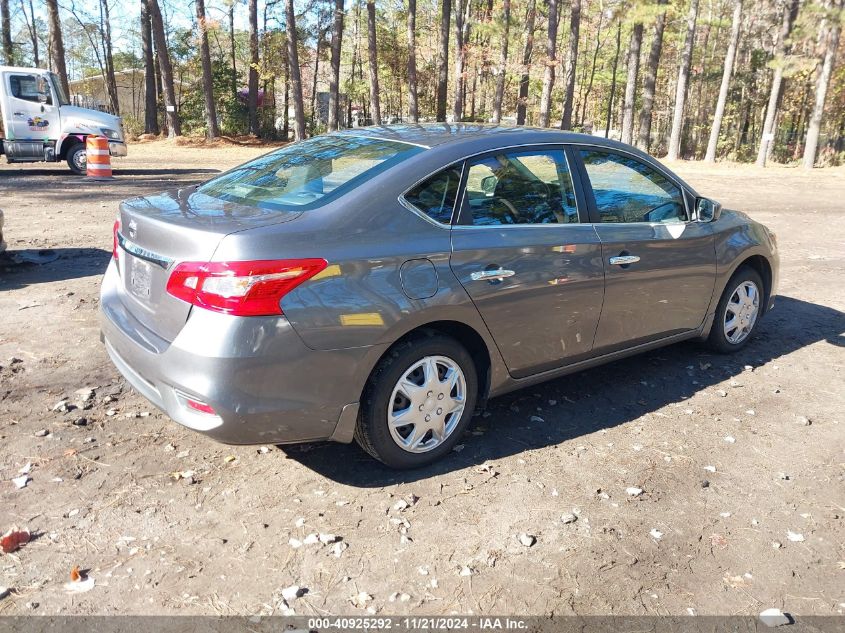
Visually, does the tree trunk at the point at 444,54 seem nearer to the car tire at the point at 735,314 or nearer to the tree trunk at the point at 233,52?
the tree trunk at the point at 233,52

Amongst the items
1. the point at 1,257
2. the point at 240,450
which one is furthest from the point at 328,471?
the point at 1,257

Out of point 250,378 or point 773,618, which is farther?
point 250,378

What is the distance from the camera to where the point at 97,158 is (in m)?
16.6

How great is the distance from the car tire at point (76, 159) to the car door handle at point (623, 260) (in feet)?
56.0

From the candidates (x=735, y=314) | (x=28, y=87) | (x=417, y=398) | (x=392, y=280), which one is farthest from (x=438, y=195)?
(x=28, y=87)

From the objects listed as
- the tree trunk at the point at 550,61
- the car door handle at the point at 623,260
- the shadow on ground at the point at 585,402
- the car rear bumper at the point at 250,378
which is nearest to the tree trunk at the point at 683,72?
the tree trunk at the point at 550,61

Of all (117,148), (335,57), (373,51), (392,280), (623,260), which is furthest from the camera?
(373,51)

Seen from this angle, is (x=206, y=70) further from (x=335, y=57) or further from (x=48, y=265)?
(x=48, y=265)

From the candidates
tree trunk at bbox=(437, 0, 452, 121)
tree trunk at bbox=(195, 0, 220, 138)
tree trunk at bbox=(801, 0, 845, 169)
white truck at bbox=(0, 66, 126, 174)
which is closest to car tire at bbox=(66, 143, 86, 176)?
white truck at bbox=(0, 66, 126, 174)

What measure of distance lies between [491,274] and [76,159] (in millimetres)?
17339

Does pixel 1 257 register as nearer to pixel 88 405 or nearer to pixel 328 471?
pixel 88 405

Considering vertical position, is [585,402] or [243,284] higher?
[243,284]

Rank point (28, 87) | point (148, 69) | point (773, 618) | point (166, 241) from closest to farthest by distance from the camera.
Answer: point (773, 618), point (166, 241), point (28, 87), point (148, 69)

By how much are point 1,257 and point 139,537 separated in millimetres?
5925
